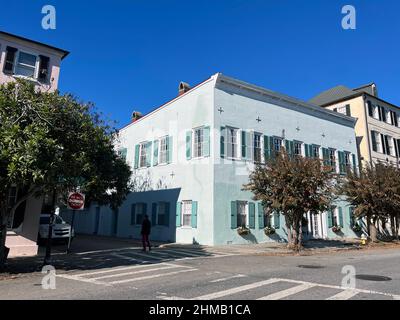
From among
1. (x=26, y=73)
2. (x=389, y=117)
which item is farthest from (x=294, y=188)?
(x=389, y=117)

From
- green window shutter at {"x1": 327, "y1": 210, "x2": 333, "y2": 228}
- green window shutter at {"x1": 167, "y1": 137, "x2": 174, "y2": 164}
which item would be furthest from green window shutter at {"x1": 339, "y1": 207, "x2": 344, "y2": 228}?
green window shutter at {"x1": 167, "y1": 137, "x2": 174, "y2": 164}

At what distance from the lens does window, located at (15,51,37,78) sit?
1501 centimetres

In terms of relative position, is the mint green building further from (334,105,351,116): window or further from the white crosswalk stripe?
the white crosswalk stripe

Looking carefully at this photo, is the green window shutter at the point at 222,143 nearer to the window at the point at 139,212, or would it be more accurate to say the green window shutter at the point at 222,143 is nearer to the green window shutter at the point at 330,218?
the window at the point at 139,212

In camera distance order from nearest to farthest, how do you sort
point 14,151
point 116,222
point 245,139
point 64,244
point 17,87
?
point 14,151, point 17,87, point 64,244, point 245,139, point 116,222

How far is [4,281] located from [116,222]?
1742cm

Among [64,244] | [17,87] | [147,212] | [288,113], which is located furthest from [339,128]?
[17,87]

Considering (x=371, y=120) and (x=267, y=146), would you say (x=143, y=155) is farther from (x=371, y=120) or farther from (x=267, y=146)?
(x=371, y=120)

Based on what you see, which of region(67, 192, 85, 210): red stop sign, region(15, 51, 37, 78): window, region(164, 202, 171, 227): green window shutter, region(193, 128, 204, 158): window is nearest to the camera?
region(67, 192, 85, 210): red stop sign

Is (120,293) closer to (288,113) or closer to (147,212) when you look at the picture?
(147,212)

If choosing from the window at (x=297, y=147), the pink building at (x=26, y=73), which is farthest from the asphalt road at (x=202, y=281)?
the window at (x=297, y=147)

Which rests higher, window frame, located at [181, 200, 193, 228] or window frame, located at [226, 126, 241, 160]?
window frame, located at [226, 126, 241, 160]

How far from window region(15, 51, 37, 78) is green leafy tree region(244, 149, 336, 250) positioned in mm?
11708

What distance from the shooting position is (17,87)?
9914 millimetres
